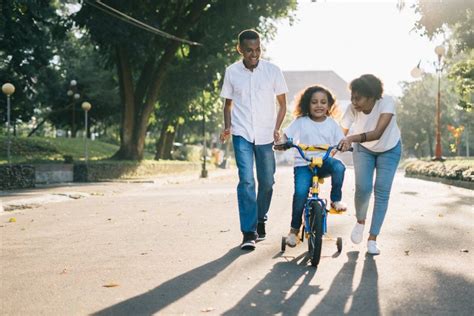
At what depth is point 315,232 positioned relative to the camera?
231 inches

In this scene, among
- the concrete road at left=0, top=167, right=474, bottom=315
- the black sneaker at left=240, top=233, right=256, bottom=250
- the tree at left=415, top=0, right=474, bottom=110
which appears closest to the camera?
the concrete road at left=0, top=167, right=474, bottom=315

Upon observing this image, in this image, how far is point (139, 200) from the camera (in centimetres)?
1502

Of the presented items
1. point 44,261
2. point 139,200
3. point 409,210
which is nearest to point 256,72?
point 44,261

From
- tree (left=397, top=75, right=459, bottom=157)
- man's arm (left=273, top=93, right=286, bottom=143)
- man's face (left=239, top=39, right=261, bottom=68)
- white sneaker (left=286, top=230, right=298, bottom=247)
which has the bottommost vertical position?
white sneaker (left=286, top=230, right=298, bottom=247)

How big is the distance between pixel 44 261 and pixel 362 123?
3.12 m

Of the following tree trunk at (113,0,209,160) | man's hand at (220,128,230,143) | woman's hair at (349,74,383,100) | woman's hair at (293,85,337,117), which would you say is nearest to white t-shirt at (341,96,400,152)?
woman's hair at (349,74,383,100)

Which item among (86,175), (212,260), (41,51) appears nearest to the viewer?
(212,260)

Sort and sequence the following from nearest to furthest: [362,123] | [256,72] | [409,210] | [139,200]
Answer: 1. [362,123]
2. [256,72]
3. [409,210]
4. [139,200]

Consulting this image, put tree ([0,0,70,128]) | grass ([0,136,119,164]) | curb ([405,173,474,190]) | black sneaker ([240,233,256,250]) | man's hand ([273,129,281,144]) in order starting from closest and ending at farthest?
black sneaker ([240,233,256,250])
man's hand ([273,129,281,144])
tree ([0,0,70,128])
curb ([405,173,474,190])
grass ([0,136,119,164])

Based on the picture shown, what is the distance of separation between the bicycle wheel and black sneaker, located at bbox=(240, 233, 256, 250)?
815 millimetres

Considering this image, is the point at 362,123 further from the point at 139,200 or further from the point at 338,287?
the point at 139,200

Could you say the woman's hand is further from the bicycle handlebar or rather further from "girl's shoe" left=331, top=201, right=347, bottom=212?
"girl's shoe" left=331, top=201, right=347, bottom=212

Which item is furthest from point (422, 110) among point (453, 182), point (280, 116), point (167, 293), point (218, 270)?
point (167, 293)

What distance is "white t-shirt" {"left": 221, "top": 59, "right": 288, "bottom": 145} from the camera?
7.25m
